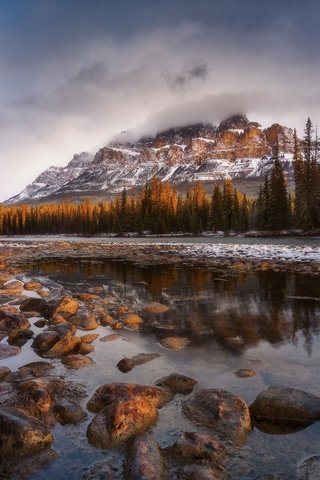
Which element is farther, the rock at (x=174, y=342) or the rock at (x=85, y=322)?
the rock at (x=85, y=322)

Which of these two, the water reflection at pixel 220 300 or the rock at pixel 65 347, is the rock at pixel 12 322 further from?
the water reflection at pixel 220 300

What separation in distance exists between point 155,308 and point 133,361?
16.0ft

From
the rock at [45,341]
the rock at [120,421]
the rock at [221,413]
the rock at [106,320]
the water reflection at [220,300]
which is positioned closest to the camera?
the rock at [120,421]

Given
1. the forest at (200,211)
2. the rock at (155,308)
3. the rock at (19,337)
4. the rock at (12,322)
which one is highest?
the forest at (200,211)

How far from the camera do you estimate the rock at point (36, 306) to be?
12.1m

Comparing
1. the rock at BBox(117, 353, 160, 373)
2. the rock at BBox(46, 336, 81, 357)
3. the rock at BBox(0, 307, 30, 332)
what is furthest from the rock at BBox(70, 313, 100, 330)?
the rock at BBox(117, 353, 160, 373)

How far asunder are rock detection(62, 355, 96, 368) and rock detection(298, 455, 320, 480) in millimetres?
4601

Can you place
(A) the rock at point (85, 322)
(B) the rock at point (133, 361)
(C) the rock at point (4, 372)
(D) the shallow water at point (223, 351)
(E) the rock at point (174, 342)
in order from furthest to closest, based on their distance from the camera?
(A) the rock at point (85, 322) < (E) the rock at point (174, 342) < (B) the rock at point (133, 361) < (C) the rock at point (4, 372) < (D) the shallow water at point (223, 351)

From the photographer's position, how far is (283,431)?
525 centimetres

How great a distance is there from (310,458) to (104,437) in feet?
8.63

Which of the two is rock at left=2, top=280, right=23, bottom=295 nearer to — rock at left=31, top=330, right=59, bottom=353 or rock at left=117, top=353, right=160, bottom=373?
rock at left=31, top=330, right=59, bottom=353

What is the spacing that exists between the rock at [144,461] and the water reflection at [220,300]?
4219 millimetres

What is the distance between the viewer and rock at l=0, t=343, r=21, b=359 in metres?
8.30

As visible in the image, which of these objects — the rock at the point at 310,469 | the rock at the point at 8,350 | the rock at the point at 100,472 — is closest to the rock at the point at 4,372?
the rock at the point at 8,350
